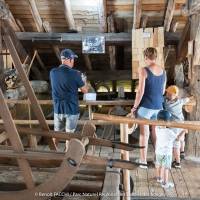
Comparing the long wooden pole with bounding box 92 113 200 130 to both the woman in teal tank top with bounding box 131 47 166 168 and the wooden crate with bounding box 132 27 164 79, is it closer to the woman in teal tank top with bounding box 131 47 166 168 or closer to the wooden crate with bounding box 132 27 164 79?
the woman in teal tank top with bounding box 131 47 166 168

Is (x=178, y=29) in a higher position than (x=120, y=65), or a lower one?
higher

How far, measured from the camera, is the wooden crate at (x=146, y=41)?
7.10m

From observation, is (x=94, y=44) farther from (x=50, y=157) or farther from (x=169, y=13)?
(x=50, y=157)

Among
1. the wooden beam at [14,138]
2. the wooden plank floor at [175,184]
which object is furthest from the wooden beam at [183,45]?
the wooden beam at [14,138]

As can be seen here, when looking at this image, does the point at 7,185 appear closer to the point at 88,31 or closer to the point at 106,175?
the point at 106,175

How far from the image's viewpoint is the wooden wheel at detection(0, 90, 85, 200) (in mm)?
2502

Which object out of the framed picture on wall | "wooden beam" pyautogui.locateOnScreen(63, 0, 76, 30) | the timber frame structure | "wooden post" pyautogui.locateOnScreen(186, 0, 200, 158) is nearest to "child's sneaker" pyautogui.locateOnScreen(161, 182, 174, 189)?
the timber frame structure

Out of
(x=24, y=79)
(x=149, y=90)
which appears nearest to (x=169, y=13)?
(x=149, y=90)

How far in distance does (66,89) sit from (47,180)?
255 cm

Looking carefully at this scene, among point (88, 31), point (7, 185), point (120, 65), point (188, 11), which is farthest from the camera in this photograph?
point (120, 65)

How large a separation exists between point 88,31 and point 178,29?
187cm

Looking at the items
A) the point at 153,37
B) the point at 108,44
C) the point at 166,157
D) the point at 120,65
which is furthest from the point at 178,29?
the point at 166,157

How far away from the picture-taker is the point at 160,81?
4941 millimetres

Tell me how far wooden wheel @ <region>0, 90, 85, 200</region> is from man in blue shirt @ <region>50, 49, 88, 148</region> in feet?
7.71
